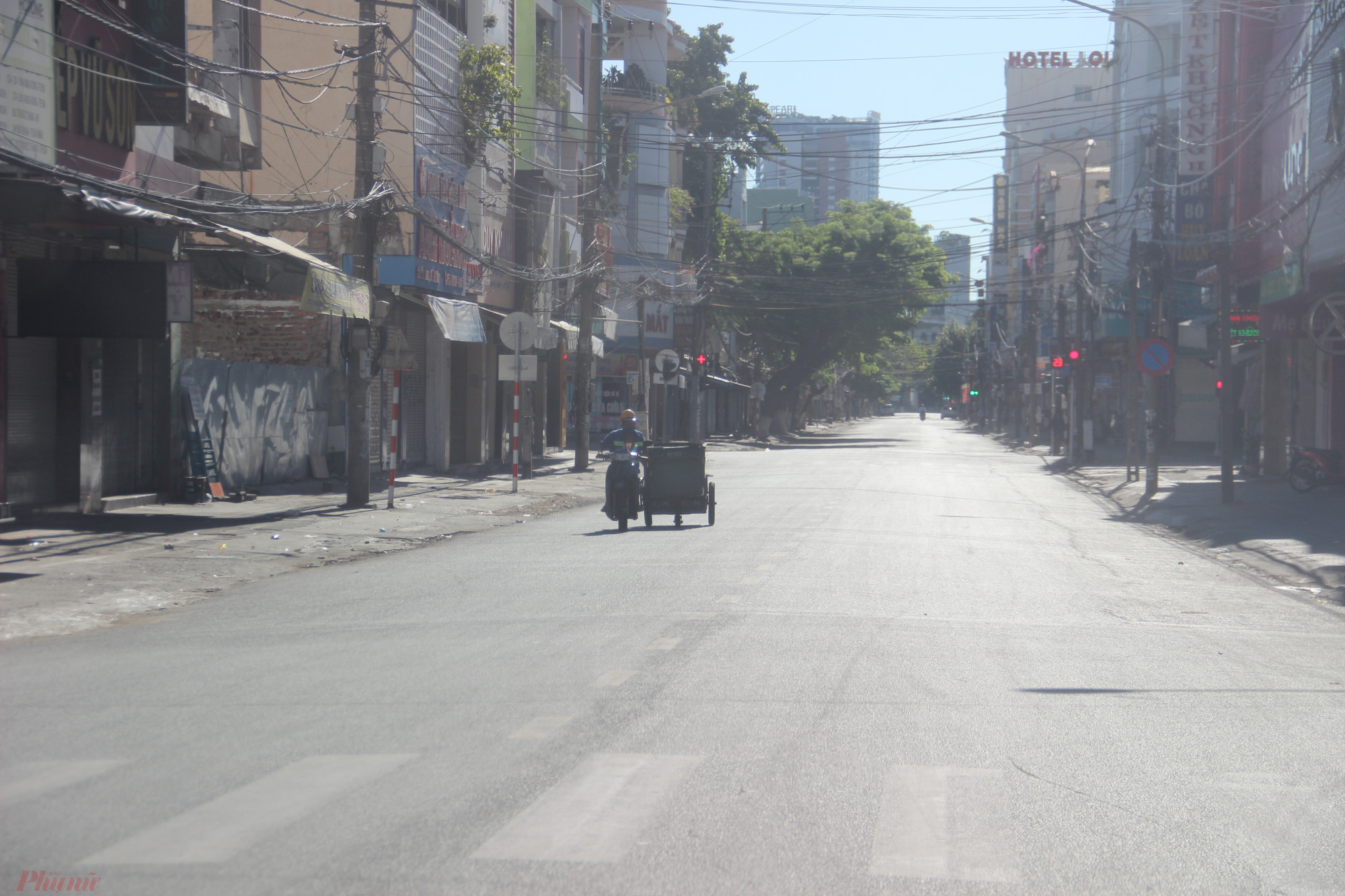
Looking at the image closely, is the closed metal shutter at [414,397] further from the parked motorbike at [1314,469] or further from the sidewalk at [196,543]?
the parked motorbike at [1314,469]

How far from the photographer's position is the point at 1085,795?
5.21 meters

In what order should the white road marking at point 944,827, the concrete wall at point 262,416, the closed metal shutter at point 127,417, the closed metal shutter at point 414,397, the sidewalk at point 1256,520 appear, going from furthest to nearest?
the closed metal shutter at point 414,397
the concrete wall at point 262,416
the closed metal shutter at point 127,417
the sidewalk at point 1256,520
the white road marking at point 944,827

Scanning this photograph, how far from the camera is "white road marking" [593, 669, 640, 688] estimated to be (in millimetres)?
7203

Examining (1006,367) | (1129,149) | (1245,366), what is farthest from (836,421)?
(1245,366)

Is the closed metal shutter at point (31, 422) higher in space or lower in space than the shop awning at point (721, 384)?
lower

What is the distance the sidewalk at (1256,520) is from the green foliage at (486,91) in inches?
608

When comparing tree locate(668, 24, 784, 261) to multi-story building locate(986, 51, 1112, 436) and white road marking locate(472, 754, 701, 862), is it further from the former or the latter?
white road marking locate(472, 754, 701, 862)

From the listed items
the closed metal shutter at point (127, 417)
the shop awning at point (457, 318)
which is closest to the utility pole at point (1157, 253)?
the shop awning at point (457, 318)

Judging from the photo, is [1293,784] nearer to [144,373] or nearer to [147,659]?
[147,659]

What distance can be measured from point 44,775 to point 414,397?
2375 cm

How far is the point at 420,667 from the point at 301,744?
1906 mm

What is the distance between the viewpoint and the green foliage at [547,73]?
114 ft

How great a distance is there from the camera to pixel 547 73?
3522 cm

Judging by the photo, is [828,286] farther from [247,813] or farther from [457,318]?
[247,813]
